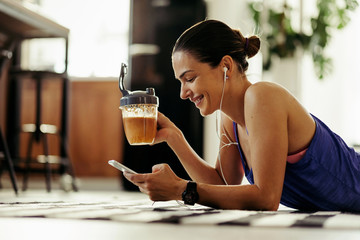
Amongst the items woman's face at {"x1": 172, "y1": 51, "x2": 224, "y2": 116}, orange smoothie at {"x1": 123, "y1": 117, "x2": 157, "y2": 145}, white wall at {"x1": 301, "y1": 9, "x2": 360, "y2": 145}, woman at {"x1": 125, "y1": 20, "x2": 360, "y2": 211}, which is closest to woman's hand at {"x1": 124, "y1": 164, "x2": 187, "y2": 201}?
woman at {"x1": 125, "y1": 20, "x2": 360, "y2": 211}

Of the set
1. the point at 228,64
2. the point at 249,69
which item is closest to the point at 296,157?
the point at 228,64

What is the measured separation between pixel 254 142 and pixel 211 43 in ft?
1.08

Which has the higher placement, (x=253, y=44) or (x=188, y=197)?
(x=253, y=44)

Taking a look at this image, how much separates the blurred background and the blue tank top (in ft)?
6.37

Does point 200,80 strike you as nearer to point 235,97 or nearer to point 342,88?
point 235,97

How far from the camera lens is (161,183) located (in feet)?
4.42

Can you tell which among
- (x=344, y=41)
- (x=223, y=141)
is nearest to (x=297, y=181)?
(x=223, y=141)

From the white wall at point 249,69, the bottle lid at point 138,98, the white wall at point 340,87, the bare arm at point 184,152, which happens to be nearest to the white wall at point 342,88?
the white wall at point 340,87

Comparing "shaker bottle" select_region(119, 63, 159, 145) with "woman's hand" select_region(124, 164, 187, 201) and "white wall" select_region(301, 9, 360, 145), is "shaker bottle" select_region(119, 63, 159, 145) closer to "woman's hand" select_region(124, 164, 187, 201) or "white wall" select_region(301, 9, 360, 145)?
"woman's hand" select_region(124, 164, 187, 201)

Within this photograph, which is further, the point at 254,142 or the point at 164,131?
the point at 164,131

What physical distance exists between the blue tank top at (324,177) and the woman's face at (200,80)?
0.28 m

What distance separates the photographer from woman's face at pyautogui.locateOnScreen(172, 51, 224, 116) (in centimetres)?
150

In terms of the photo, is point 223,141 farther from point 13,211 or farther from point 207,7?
point 207,7

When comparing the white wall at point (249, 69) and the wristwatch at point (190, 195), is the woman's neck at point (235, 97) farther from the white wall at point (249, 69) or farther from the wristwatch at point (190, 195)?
the white wall at point (249, 69)
